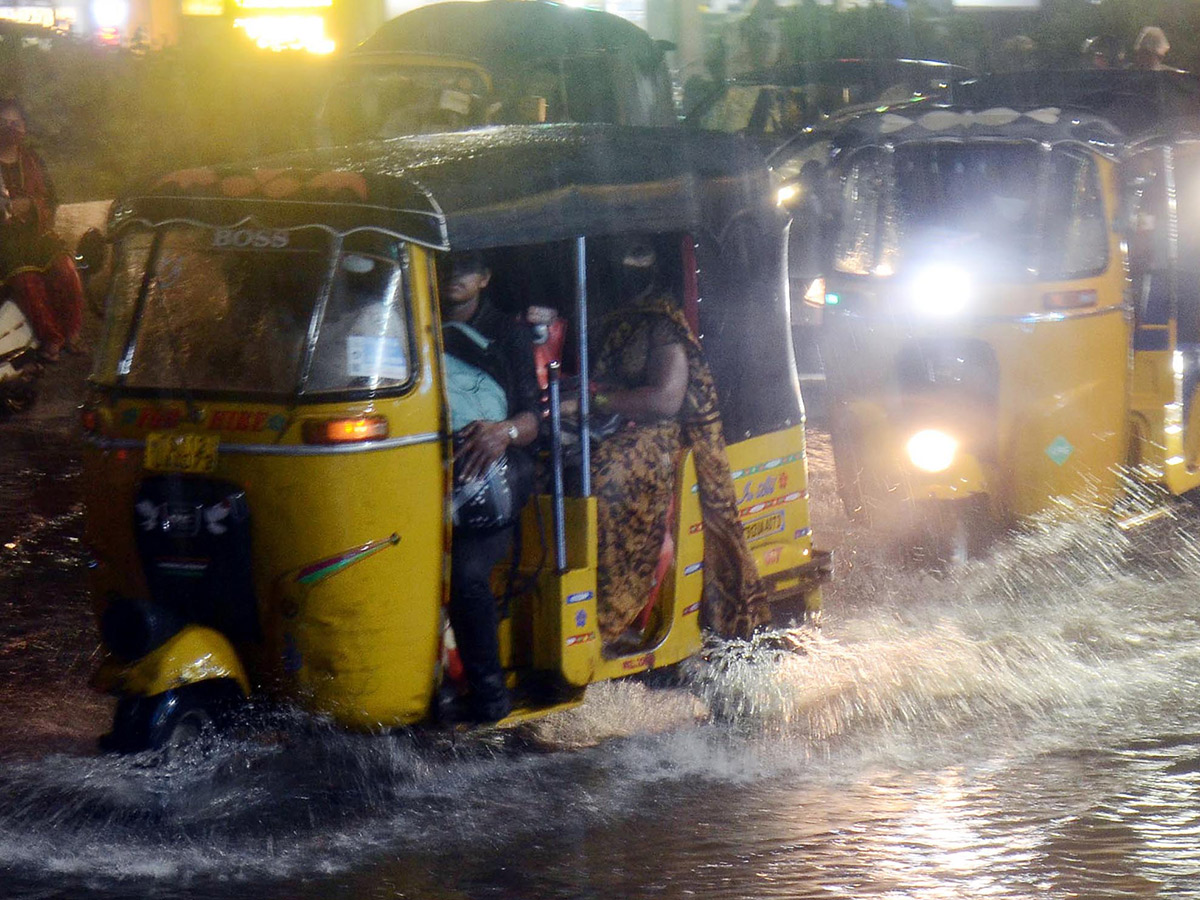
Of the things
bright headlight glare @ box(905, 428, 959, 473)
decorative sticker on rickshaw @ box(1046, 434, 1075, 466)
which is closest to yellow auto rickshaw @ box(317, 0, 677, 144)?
bright headlight glare @ box(905, 428, 959, 473)

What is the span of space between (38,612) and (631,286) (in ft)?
10.6

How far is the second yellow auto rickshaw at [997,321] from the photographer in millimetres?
7184

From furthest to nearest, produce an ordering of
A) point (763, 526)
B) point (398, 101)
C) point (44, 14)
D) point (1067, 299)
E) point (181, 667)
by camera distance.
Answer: point (44, 14)
point (398, 101)
point (1067, 299)
point (763, 526)
point (181, 667)

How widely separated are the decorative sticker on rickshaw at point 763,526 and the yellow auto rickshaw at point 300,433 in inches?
41.4

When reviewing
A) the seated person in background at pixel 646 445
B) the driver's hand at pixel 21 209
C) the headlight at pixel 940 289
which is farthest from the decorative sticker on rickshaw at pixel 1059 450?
the driver's hand at pixel 21 209

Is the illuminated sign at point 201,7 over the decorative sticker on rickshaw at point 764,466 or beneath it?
over

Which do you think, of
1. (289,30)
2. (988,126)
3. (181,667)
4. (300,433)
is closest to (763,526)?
(300,433)

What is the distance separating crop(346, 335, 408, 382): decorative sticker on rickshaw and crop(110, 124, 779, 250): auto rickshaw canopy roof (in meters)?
0.33

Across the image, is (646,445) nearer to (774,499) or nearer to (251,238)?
(774,499)

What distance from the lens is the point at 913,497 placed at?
7559mm

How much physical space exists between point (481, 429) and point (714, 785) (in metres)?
1.39

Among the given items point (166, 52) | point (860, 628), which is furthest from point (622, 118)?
point (166, 52)

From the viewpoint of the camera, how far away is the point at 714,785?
4.96 metres

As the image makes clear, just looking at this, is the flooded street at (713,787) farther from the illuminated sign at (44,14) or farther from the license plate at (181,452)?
the illuminated sign at (44,14)
